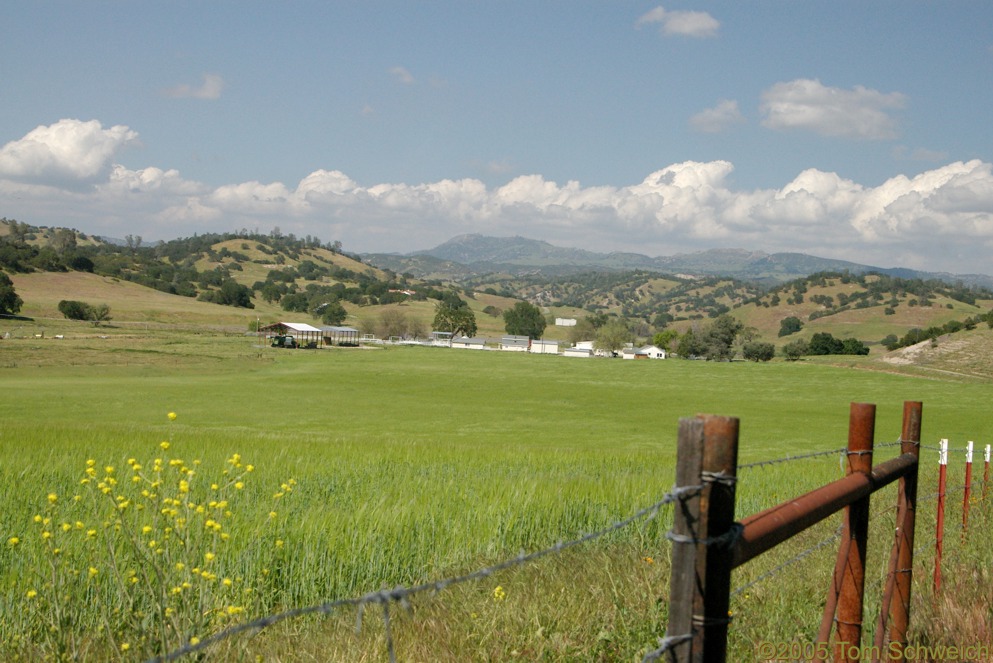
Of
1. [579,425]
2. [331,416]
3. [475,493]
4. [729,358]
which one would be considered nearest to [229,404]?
[331,416]

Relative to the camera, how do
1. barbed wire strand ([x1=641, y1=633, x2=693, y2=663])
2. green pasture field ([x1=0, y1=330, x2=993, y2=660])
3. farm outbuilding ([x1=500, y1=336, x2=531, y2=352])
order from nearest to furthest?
barbed wire strand ([x1=641, y1=633, x2=693, y2=663]), green pasture field ([x1=0, y1=330, x2=993, y2=660]), farm outbuilding ([x1=500, y1=336, x2=531, y2=352])

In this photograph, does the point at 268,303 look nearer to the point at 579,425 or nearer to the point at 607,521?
the point at 579,425

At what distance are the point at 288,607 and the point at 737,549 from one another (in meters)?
3.63

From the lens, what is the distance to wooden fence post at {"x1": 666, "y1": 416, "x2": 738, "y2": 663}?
8.56ft

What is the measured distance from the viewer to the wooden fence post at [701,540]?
103 inches

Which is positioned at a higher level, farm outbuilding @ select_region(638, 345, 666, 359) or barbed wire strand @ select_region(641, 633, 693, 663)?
barbed wire strand @ select_region(641, 633, 693, 663)

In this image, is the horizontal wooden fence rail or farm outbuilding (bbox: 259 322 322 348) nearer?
the horizontal wooden fence rail

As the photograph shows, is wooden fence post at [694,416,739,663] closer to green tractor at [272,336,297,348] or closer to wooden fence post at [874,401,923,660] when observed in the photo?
wooden fence post at [874,401,923,660]

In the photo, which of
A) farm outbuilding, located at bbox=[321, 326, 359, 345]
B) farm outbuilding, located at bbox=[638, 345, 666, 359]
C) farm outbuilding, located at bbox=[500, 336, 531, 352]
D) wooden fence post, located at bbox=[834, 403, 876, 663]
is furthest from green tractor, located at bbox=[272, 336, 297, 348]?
wooden fence post, located at bbox=[834, 403, 876, 663]

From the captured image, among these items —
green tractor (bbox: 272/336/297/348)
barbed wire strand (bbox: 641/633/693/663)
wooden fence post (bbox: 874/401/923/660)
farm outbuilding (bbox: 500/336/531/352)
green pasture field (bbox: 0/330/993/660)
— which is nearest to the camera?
barbed wire strand (bbox: 641/633/693/663)

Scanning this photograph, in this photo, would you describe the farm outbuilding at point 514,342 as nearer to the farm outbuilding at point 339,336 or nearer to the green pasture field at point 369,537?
the farm outbuilding at point 339,336

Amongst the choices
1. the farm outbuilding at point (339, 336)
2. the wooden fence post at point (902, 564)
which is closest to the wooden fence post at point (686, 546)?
the wooden fence post at point (902, 564)

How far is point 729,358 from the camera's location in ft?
324

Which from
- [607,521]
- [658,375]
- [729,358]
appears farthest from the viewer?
[729,358]
